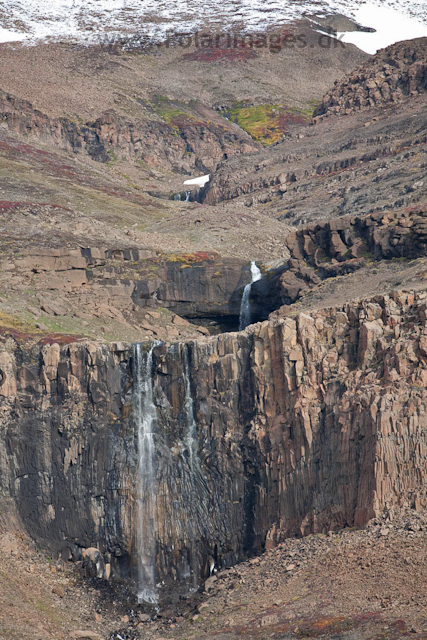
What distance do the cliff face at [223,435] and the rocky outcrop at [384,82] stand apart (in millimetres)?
85612

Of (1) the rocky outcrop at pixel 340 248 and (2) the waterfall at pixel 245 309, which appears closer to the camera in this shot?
(1) the rocky outcrop at pixel 340 248

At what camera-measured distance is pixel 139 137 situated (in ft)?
527

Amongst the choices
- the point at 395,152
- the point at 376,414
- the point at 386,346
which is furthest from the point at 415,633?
the point at 395,152

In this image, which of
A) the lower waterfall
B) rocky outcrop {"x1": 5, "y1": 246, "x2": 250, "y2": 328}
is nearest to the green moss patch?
rocky outcrop {"x1": 5, "y1": 246, "x2": 250, "y2": 328}

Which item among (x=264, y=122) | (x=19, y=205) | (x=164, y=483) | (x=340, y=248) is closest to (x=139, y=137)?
(x=264, y=122)

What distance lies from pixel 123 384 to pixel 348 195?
52.1 m

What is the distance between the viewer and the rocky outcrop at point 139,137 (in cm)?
14675

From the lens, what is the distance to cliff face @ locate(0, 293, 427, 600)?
43688 millimetres

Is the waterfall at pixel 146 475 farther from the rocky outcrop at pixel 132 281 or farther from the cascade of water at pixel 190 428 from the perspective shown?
the rocky outcrop at pixel 132 281

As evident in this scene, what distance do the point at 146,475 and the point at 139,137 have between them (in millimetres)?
116578

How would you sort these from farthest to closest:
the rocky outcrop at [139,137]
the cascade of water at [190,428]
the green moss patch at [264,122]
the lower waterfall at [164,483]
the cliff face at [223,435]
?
the green moss patch at [264,122] → the rocky outcrop at [139,137] → the cascade of water at [190,428] → the lower waterfall at [164,483] → the cliff face at [223,435]

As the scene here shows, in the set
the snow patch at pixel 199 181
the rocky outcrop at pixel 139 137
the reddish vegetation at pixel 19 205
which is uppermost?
the rocky outcrop at pixel 139 137

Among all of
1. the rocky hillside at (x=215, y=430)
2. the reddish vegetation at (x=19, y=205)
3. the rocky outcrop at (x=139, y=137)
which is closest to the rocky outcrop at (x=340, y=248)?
the rocky hillside at (x=215, y=430)

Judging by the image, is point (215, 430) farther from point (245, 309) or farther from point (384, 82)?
point (384, 82)
